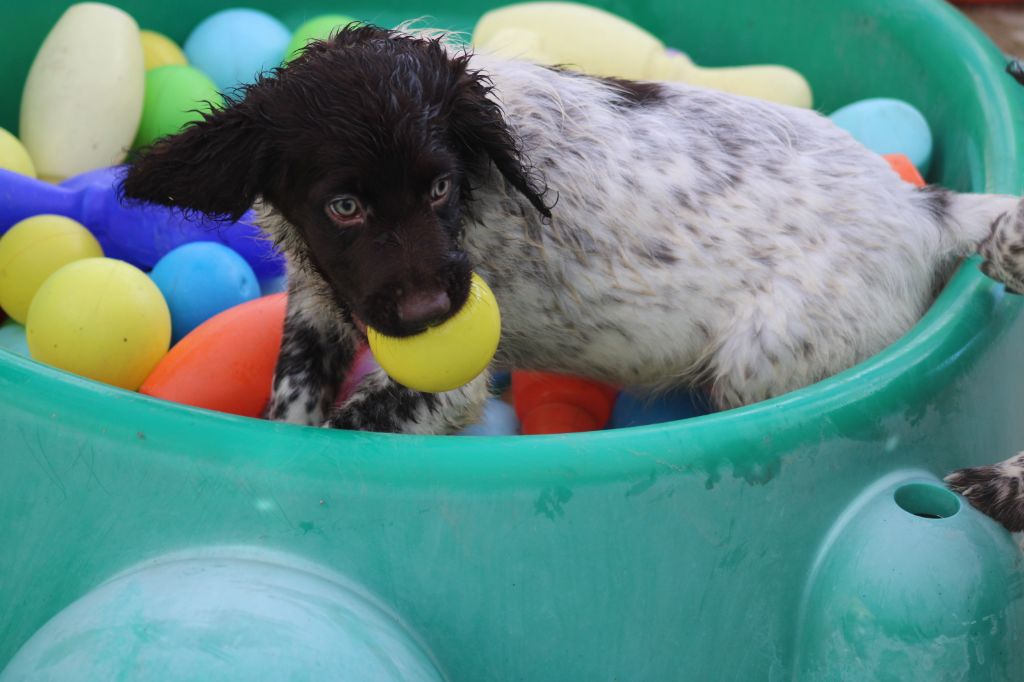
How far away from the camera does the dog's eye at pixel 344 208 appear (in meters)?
2.11

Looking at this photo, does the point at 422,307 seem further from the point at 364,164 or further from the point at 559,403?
the point at 559,403

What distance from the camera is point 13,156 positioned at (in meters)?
3.27

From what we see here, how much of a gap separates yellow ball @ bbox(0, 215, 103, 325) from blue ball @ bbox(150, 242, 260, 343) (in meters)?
0.22

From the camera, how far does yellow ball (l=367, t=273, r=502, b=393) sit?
212 cm

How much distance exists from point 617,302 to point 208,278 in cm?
106

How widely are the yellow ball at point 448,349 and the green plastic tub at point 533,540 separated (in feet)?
0.47

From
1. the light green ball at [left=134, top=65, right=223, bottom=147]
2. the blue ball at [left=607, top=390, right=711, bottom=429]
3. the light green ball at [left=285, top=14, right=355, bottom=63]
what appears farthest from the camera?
the light green ball at [left=285, top=14, right=355, bottom=63]

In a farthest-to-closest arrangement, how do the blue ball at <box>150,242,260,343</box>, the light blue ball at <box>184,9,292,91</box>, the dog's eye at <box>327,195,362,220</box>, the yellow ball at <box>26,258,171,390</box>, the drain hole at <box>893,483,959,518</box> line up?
1. the light blue ball at <box>184,9,292,91</box>
2. the blue ball at <box>150,242,260,343</box>
3. the yellow ball at <box>26,258,171,390</box>
4. the drain hole at <box>893,483,959,518</box>
5. the dog's eye at <box>327,195,362,220</box>

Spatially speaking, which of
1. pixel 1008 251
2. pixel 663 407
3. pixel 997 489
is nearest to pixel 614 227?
pixel 663 407

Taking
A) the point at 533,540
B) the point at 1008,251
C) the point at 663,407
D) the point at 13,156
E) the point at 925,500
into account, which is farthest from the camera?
the point at 13,156

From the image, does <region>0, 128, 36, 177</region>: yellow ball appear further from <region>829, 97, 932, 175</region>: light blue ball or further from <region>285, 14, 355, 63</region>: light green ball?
<region>829, 97, 932, 175</region>: light blue ball

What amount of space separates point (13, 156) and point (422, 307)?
5.81 ft

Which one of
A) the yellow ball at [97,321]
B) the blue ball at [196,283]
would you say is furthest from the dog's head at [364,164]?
the blue ball at [196,283]

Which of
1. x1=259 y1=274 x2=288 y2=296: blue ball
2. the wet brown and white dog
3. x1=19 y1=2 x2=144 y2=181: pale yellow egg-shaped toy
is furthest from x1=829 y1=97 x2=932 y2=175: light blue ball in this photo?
x1=19 y1=2 x2=144 y2=181: pale yellow egg-shaped toy
